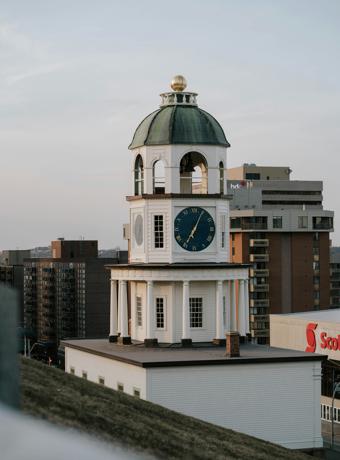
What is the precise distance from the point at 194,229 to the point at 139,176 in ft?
11.7

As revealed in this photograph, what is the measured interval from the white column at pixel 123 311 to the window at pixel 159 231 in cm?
233

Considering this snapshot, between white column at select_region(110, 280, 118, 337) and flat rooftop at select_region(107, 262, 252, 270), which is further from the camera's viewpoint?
white column at select_region(110, 280, 118, 337)

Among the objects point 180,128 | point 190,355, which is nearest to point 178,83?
point 180,128

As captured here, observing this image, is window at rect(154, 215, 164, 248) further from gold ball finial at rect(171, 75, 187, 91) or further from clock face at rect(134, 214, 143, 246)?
gold ball finial at rect(171, 75, 187, 91)

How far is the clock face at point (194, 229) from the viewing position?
4472cm

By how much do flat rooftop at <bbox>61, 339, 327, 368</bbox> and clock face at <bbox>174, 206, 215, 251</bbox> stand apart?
4196 mm

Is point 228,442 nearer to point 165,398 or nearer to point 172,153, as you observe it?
point 165,398

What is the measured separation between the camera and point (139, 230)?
46250mm

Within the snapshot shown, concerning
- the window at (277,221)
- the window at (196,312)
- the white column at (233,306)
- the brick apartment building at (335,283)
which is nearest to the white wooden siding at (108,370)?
the window at (196,312)

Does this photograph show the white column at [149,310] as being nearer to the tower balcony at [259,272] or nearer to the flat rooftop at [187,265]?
the flat rooftop at [187,265]

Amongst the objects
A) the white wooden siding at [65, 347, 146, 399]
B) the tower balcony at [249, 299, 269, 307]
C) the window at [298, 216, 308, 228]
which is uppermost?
the window at [298, 216, 308, 228]

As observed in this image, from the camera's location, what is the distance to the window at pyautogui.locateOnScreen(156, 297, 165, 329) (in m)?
44.7

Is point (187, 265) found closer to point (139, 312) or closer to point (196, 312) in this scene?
point (196, 312)

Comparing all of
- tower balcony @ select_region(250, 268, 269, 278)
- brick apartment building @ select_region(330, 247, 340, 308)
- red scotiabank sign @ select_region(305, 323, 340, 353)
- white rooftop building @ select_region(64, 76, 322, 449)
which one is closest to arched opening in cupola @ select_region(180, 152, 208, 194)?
white rooftop building @ select_region(64, 76, 322, 449)
